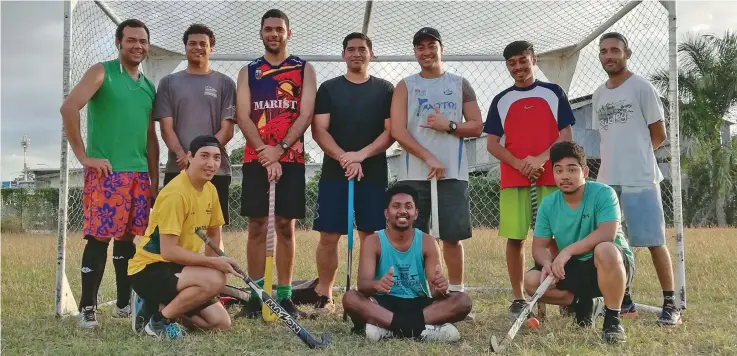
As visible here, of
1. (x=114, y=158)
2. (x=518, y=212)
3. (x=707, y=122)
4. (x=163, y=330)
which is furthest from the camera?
(x=707, y=122)

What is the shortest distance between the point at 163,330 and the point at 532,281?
85.3 inches

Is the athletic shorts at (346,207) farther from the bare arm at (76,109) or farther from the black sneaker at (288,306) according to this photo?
the bare arm at (76,109)

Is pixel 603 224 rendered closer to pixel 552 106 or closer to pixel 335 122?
pixel 552 106

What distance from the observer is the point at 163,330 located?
3471 mm

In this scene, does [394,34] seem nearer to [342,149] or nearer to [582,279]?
[342,149]

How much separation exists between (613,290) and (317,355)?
1.68 metres

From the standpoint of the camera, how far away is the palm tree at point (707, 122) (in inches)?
811

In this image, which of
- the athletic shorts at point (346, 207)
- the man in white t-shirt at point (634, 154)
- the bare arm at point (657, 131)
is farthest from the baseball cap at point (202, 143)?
the bare arm at point (657, 131)

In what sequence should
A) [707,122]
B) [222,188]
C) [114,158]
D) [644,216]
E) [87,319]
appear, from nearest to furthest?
[87,319] < [114,158] < [644,216] < [222,188] < [707,122]

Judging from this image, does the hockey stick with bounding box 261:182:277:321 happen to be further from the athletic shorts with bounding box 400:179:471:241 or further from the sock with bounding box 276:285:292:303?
the athletic shorts with bounding box 400:179:471:241

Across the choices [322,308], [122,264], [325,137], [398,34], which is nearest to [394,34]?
[398,34]

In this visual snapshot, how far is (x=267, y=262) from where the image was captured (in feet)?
12.9

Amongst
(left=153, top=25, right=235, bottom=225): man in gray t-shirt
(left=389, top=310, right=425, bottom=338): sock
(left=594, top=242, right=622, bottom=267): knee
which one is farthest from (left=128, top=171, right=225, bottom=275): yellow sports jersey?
(left=594, top=242, right=622, bottom=267): knee

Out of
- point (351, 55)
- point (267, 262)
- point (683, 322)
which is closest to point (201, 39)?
point (351, 55)
